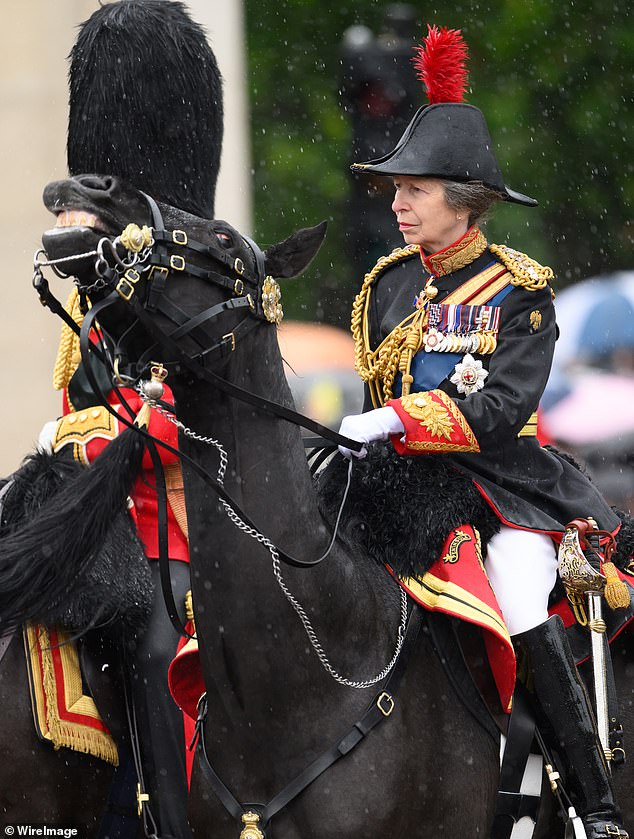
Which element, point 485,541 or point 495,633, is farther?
point 485,541

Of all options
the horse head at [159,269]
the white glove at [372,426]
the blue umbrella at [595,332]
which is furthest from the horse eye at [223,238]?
the blue umbrella at [595,332]

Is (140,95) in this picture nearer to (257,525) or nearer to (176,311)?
(176,311)

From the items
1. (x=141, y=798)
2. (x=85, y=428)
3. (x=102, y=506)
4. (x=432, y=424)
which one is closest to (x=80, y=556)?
(x=102, y=506)

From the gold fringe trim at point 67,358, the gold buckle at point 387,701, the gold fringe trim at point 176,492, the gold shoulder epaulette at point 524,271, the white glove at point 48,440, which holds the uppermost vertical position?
the gold shoulder epaulette at point 524,271

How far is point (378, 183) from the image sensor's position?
12.1 metres

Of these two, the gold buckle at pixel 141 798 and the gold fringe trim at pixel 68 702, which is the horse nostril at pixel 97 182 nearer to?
the gold fringe trim at pixel 68 702

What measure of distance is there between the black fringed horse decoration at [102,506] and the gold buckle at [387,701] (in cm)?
123

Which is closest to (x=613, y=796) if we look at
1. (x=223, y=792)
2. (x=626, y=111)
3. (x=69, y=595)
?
(x=223, y=792)

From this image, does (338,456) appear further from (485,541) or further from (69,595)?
(69,595)

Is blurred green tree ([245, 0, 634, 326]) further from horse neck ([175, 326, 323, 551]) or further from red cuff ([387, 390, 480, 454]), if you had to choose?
horse neck ([175, 326, 323, 551])

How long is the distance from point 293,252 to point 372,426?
0.68 metres

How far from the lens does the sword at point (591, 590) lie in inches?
211

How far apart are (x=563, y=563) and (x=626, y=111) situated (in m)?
13.9

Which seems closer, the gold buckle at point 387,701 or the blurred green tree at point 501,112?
the gold buckle at point 387,701
